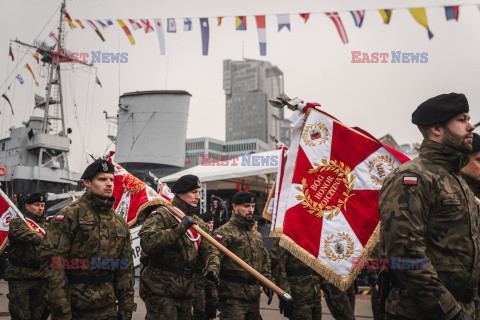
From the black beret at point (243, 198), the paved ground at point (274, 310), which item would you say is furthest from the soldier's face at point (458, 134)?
the paved ground at point (274, 310)

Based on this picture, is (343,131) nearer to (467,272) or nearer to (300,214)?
(300,214)

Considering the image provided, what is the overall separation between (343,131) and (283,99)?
80cm

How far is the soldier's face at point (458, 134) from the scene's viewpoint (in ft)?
8.02

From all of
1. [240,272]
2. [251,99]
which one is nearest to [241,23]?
[240,272]

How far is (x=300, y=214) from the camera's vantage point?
4547 mm

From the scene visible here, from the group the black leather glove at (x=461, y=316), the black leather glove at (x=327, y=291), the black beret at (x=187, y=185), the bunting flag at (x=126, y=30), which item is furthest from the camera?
the bunting flag at (x=126, y=30)

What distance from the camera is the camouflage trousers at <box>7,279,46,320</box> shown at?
5.86 m

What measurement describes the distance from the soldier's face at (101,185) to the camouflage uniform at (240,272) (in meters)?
1.56

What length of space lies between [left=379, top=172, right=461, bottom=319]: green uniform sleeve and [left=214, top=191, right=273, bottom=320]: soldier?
3.08 metres

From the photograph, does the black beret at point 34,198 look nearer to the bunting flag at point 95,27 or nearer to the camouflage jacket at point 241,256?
the camouflage jacket at point 241,256

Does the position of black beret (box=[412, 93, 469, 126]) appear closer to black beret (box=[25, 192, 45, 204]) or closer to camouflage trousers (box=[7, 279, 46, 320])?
camouflage trousers (box=[7, 279, 46, 320])

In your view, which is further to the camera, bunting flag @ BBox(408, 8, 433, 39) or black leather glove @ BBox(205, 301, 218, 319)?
bunting flag @ BBox(408, 8, 433, 39)

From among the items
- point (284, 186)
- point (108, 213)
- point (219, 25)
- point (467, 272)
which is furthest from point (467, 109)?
point (219, 25)

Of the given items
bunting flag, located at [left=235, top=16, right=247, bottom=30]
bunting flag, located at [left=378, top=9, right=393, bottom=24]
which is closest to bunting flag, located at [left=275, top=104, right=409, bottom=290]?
bunting flag, located at [left=378, top=9, right=393, bottom=24]
